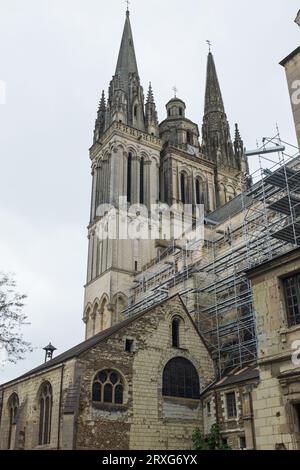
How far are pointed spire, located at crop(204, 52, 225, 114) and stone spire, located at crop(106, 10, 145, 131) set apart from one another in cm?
1119

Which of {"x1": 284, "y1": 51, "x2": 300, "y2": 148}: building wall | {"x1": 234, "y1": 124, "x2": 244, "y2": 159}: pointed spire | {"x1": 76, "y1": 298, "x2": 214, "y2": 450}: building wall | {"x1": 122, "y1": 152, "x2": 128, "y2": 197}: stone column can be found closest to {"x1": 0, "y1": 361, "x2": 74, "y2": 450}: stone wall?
{"x1": 76, "y1": 298, "x2": 214, "y2": 450}: building wall

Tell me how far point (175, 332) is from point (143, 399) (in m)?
3.96

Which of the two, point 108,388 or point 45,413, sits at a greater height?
point 108,388

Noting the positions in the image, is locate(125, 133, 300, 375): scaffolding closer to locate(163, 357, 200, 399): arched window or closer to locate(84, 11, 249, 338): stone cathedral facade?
locate(163, 357, 200, 399): arched window

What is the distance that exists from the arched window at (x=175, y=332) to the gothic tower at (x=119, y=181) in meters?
17.3

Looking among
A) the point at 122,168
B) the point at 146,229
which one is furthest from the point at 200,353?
the point at 122,168

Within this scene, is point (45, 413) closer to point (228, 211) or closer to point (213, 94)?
point (228, 211)

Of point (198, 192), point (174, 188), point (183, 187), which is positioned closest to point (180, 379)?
point (174, 188)

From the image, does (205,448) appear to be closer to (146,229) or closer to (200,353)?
(200,353)

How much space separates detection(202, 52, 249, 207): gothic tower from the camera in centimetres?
5625

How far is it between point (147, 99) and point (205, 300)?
3187 centimetres

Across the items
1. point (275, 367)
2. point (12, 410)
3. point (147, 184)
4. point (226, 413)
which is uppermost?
point (147, 184)

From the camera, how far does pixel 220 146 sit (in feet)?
194

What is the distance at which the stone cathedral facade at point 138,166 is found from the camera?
44.0 meters
